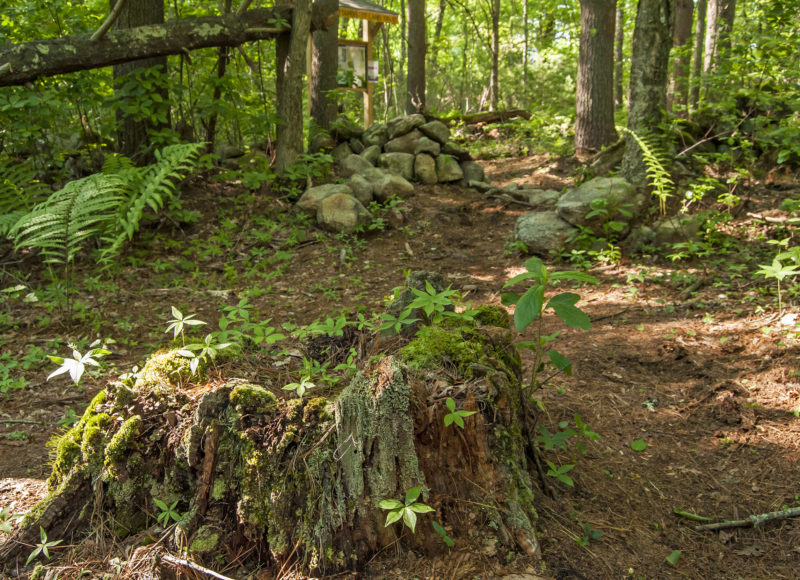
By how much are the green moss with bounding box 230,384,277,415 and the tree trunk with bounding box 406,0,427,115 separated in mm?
11556

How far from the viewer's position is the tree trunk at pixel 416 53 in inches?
498

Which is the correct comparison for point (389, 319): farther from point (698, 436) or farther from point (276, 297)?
point (276, 297)

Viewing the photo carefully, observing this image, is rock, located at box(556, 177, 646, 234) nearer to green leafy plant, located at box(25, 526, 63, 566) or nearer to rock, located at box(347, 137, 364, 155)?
rock, located at box(347, 137, 364, 155)

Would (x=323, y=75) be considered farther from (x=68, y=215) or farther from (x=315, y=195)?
(x=68, y=215)

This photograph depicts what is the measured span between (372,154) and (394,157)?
0.37m

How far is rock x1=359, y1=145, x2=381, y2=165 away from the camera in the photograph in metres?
8.66

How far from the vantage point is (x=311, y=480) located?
1783mm

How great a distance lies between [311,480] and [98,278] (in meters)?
4.30

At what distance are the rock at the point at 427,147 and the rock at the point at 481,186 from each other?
0.78 m


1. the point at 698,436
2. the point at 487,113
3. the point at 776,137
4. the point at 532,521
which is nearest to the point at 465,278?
the point at 698,436

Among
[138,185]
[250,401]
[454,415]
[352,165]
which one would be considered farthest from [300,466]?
[352,165]

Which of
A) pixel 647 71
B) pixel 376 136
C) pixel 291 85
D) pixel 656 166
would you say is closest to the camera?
pixel 656 166

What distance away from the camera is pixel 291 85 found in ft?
24.2

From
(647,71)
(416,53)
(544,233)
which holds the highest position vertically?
(416,53)
